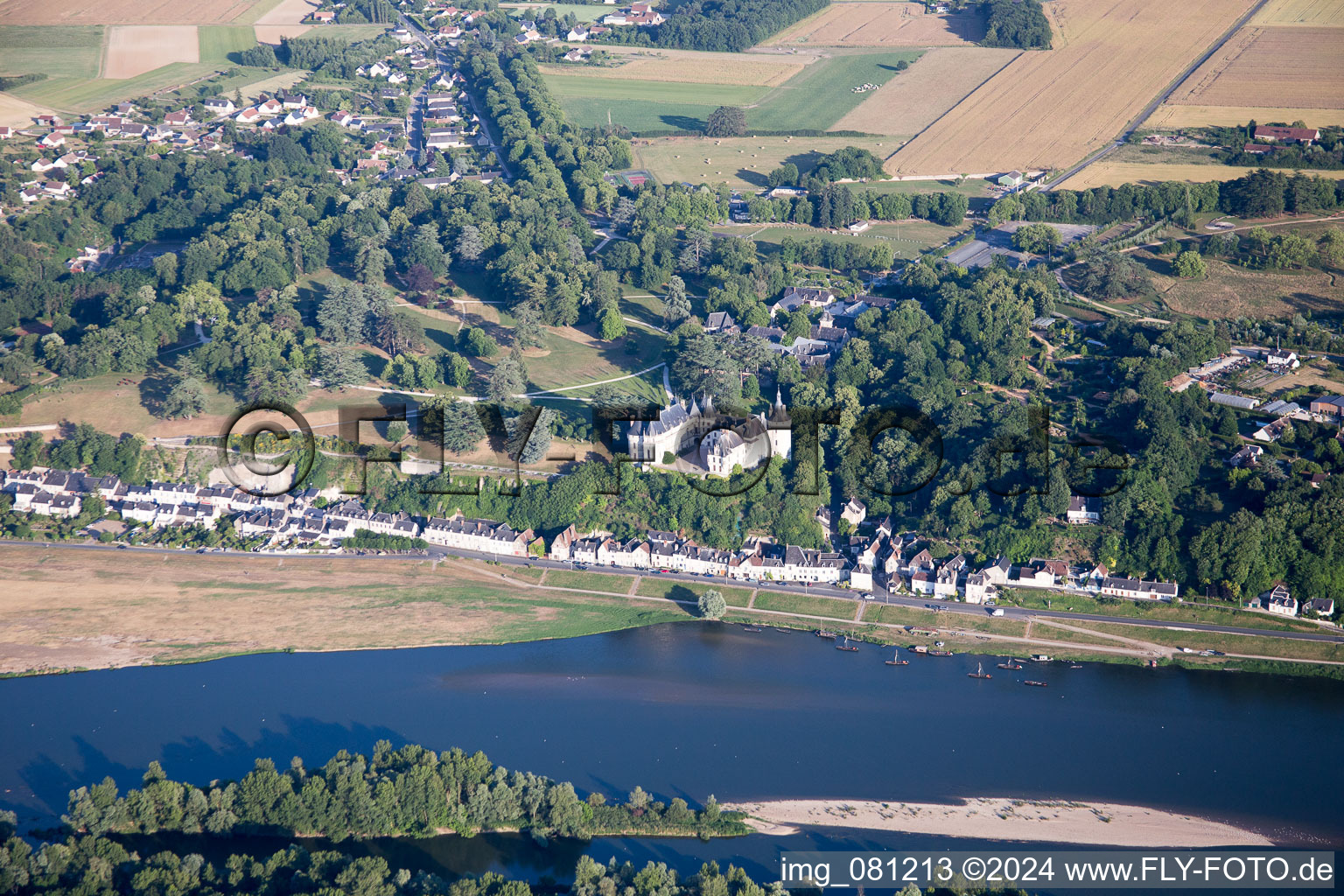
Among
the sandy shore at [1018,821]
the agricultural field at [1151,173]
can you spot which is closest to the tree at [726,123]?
the agricultural field at [1151,173]

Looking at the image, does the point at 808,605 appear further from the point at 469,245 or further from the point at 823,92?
the point at 823,92

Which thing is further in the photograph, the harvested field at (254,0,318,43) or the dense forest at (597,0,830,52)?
the harvested field at (254,0,318,43)

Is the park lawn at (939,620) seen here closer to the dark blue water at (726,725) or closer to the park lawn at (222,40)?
the dark blue water at (726,725)

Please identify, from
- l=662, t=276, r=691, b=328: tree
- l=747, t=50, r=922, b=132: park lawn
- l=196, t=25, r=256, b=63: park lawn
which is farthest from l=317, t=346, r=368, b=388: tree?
l=196, t=25, r=256, b=63: park lawn

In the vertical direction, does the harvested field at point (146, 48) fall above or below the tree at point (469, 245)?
above

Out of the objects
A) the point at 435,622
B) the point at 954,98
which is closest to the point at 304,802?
the point at 435,622

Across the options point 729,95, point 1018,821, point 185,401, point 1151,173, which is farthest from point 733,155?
point 1018,821

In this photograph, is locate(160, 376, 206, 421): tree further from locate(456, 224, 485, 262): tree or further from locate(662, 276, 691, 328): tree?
locate(662, 276, 691, 328): tree
